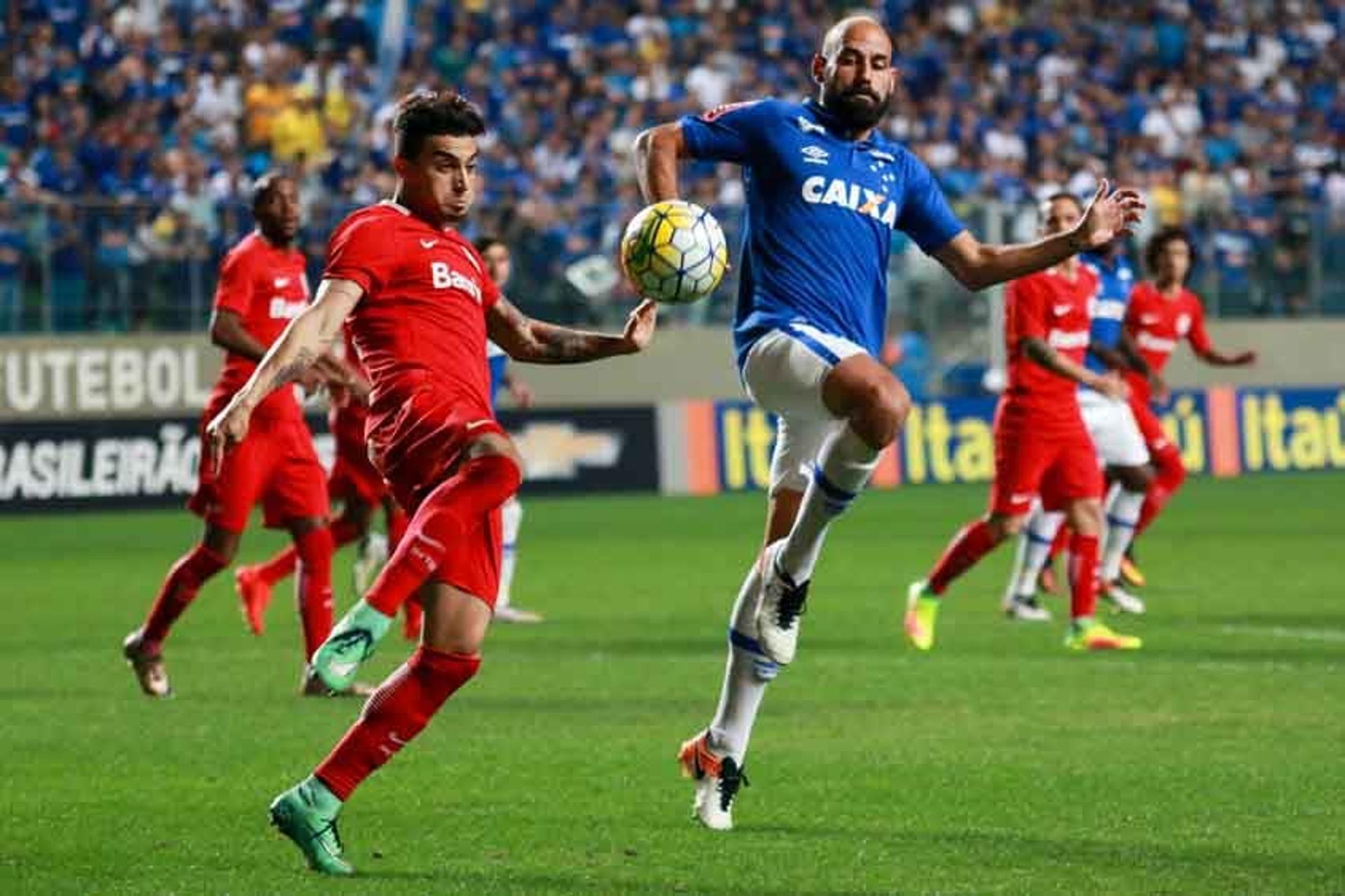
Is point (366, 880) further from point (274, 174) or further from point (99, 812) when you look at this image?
point (274, 174)

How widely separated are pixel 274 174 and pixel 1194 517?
46.5ft

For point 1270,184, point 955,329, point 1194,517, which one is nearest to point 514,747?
point 1194,517

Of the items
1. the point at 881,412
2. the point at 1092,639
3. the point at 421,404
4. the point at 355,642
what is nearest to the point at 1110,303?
the point at 1092,639

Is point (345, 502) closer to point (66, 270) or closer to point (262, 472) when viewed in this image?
point (262, 472)

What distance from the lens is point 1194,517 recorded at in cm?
2484

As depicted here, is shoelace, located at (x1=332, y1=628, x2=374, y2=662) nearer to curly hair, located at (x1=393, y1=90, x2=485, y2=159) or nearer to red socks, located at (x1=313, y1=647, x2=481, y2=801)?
A: red socks, located at (x1=313, y1=647, x2=481, y2=801)

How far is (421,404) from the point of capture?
7691 millimetres

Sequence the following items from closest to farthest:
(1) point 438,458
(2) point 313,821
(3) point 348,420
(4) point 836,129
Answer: (2) point 313,821, (1) point 438,458, (4) point 836,129, (3) point 348,420

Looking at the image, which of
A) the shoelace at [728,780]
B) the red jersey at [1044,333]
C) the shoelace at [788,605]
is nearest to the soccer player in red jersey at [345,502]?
the red jersey at [1044,333]

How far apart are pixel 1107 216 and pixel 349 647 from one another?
2963 mm

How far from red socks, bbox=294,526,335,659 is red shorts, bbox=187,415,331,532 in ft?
0.41

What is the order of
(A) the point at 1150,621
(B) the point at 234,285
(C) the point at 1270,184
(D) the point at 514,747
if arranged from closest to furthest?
1. (D) the point at 514,747
2. (B) the point at 234,285
3. (A) the point at 1150,621
4. (C) the point at 1270,184

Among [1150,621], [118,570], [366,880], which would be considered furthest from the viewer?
[118,570]

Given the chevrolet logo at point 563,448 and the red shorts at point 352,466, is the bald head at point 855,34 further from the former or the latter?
the chevrolet logo at point 563,448
